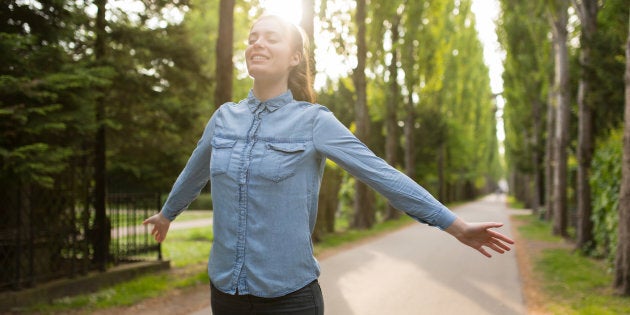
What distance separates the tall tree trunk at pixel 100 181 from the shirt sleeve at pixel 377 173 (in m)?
7.83

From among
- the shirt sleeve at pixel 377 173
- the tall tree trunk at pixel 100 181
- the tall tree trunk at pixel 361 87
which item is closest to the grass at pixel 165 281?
the tall tree trunk at pixel 100 181

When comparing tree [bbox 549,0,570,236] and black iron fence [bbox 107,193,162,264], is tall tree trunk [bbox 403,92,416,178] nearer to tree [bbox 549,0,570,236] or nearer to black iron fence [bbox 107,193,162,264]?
tree [bbox 549,0,570,236]

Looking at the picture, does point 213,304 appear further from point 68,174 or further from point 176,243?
point 176,243

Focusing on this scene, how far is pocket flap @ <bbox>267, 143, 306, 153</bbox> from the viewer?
197 cm

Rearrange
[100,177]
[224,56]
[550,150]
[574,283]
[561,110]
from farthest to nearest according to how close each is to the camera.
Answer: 1. [550,150]
2. [561,110]
3. [224,56]
4. [100,177]
5. [574,283]

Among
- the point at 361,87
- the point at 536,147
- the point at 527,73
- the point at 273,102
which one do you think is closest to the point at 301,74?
the point at 273,102

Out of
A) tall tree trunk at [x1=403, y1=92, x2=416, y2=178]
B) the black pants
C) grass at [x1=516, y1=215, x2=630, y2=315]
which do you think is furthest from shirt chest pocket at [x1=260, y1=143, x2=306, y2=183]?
tall tree trunk at [x1=403, y1=92, x2=416, y2=178]

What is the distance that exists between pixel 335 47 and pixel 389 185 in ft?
55.6

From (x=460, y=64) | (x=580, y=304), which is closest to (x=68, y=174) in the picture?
(x=580, y=304)

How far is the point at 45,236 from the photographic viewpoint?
26.4ft

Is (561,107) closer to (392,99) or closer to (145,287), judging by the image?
(392,99)

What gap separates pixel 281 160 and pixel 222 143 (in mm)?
255

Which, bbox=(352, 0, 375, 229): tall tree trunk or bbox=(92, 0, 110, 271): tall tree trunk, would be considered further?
bbox=(352, 0, 375, 229): tall tree trunk

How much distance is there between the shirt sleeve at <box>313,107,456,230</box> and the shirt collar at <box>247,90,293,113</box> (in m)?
0.17
